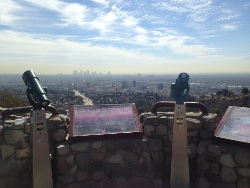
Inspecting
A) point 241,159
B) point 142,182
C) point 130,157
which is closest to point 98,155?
point 130,157

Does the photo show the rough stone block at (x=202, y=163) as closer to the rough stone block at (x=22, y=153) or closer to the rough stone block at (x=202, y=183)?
the rough stone block at (x=202, y=183)

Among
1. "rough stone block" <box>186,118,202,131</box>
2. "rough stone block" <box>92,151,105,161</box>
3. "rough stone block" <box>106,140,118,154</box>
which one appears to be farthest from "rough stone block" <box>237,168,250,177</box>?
"rough stone block" <box>92,151,105,161</box>

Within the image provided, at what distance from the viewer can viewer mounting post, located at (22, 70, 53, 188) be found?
11.9 ft

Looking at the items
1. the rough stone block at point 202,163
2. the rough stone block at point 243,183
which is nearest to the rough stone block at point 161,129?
the rough stone block at point 202,163

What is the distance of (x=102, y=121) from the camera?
4473 mm

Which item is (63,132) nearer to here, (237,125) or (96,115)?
(96,115)

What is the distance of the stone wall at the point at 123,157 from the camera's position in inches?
158

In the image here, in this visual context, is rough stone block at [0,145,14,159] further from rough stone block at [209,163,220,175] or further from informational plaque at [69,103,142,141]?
rough stone block at [209,163,220,175]

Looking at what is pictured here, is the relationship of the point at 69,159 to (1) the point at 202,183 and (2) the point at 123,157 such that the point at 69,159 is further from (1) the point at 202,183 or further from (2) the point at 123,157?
(1) the point at 202,183

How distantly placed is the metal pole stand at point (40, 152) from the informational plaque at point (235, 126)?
8.28 ft

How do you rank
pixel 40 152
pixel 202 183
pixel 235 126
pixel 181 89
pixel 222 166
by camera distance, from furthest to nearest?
pixel 202 183 → pixel 235 126 → pixel 222 166 → pixel 181 89 → pixel 40 152

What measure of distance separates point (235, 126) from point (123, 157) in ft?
5.93

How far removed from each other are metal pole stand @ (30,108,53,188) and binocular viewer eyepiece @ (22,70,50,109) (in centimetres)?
11

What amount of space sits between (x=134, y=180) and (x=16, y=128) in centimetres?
199
